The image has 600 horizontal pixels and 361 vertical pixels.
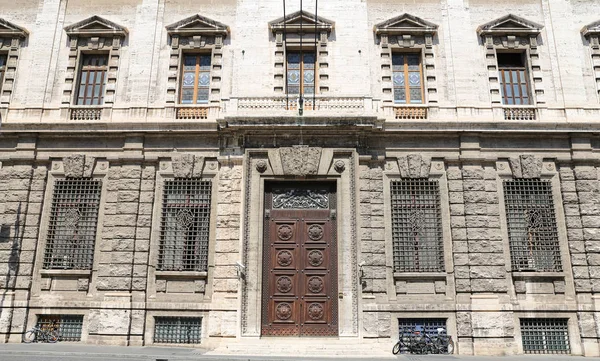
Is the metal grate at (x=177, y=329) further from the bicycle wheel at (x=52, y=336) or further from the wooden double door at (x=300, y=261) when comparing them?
the bicycle wheel at (x=52, y=336)

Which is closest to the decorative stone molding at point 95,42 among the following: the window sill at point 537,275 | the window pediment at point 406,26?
the window pediment at point 406,26

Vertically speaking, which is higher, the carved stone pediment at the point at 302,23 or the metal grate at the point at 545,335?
the carved stone pediment at the point at 302,23

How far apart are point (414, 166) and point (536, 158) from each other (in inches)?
170

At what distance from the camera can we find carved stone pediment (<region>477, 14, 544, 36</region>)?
18031 mm

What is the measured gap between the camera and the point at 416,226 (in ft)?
54.4

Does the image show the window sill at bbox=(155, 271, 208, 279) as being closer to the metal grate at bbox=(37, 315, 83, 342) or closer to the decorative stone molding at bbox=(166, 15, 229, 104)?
the metal grate at bbox=(37, 315, 83, 342)

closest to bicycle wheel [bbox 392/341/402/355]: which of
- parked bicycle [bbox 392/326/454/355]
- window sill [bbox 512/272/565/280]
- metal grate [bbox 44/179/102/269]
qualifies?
parked bicycle [bbox 392/326/454/355]

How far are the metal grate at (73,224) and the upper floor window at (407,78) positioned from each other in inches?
455


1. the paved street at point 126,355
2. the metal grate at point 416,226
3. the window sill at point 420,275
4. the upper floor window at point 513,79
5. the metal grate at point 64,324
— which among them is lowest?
the paved street at point 126,355

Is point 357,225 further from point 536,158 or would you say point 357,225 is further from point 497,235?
point 536,158

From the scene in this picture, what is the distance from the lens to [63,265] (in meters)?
16.5

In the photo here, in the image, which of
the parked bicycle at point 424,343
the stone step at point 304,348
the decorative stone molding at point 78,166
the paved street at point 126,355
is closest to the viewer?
the paved street at point 126,355

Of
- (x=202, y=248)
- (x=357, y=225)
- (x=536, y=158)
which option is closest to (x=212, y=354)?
(x=202, y=248)

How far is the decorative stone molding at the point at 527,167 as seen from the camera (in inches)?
659
